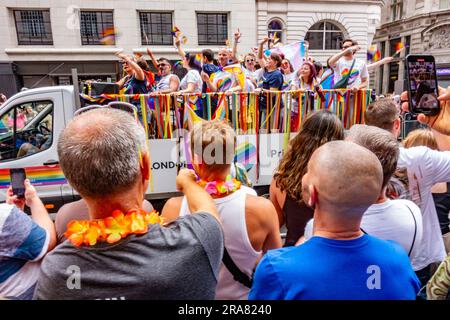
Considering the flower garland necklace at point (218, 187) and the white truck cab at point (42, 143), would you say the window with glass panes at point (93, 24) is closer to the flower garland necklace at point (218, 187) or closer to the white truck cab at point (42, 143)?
the white truck cab at point (42, 143)

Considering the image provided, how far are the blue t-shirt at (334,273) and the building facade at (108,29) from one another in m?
20.7

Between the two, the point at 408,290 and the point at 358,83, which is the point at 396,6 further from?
the point at 408,290

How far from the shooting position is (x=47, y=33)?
19.3 m

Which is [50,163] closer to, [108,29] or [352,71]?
[352,71]

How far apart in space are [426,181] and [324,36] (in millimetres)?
24611

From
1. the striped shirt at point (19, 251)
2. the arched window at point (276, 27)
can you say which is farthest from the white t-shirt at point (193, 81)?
the arched window at point (276, 27)

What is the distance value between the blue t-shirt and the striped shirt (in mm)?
937

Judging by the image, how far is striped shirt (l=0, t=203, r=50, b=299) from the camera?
4.21ft

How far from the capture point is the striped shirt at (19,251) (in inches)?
50.6

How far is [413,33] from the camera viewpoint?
2766 cm

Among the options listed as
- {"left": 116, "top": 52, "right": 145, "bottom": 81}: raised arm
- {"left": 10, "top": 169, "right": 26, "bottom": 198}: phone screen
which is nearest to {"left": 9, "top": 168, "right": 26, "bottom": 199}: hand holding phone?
{"left": 10, "top": 169, "right": 26, "bottom": 198}: phone screen

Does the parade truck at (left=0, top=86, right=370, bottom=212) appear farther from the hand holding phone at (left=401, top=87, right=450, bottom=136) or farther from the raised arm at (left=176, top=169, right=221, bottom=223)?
the raised arm at (left=176, top=169, right=221, bottom=223)

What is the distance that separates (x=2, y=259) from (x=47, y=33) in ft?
72.2

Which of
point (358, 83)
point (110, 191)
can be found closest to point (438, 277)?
point (110, 191)
